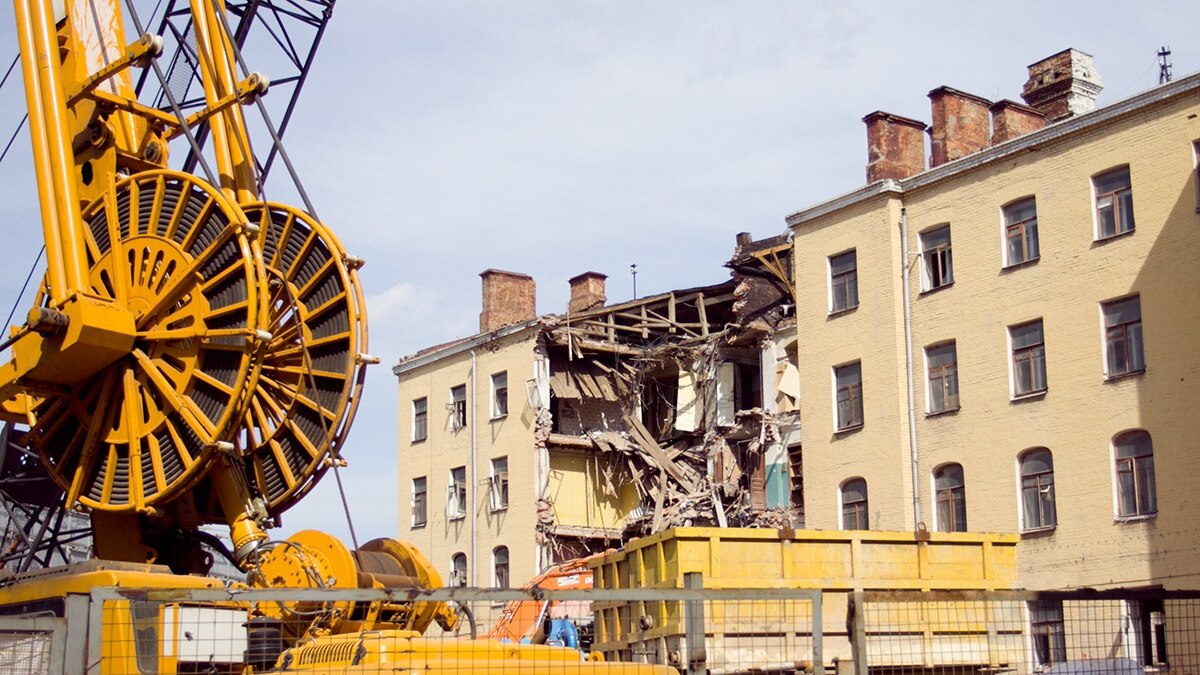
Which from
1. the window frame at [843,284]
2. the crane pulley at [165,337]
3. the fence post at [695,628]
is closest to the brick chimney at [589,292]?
the window frame at [843,284]

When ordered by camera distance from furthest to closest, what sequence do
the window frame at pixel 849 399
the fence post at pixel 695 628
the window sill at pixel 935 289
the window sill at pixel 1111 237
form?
the window frame at pixel 849 399
the window sill at pixel 935 289
the window sill at pixel 1111 237
the fence post at pixel 695 628

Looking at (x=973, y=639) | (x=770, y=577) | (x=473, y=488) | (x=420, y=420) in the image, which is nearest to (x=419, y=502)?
(x=420, y=420)

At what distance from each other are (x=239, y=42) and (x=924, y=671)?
14.7 m

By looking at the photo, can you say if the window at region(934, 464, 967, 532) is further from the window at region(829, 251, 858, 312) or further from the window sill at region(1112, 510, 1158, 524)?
the window at region(829, 251, 858, 312)

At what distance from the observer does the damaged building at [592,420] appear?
137 ft

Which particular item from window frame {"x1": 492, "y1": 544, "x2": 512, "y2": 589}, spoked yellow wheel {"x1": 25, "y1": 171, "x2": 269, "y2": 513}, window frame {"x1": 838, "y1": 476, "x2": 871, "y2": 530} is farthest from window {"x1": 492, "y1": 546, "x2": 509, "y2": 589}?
spoked yellow wheel {"x1": 25, "y1": 171, "x2": 269, "y2": 513}

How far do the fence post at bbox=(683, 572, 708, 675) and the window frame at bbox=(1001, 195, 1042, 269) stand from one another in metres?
22.7

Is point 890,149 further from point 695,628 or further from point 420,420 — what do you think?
point 695,628

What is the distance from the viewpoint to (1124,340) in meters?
31.1

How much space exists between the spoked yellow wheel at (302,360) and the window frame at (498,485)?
29465 mm

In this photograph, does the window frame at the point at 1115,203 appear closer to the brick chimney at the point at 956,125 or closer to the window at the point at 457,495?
the brick chimney at the point at 956,125

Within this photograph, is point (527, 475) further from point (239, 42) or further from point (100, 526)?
point (100, 526)

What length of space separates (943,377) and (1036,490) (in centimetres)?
353

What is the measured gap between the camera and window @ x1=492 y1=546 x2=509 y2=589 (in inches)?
1849
